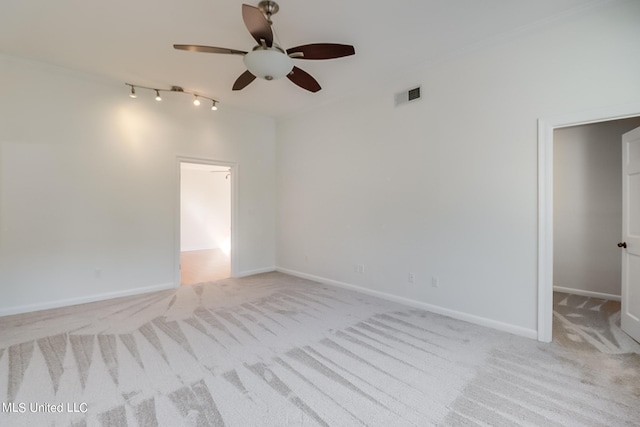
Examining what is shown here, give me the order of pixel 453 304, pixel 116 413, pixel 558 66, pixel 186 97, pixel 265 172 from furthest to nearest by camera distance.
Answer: pixel 265 172, pixel 186 97, pixel 453 304, pixel 558 66, pixel 116 413

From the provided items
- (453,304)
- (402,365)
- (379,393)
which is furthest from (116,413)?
(453,304)

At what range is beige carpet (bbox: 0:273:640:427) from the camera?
1.73 metres

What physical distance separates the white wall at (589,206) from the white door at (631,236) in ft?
4.87

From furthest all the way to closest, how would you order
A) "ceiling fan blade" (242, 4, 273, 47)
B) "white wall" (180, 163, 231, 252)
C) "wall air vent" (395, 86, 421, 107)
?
"white wall" (180, 163, 231, 252) → "wall air vent" (395, 86, 421, 107) → "ceiling fan blade" (242, 4, 273, 47)

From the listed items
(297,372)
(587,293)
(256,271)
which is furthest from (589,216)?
(256,271)

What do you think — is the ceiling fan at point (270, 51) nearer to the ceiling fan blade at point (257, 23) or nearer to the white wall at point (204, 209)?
the ceiling fan blade at point (257, 23)

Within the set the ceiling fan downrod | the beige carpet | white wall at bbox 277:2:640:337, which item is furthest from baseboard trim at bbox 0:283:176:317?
the ceiling fan downrod

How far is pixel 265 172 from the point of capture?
5.63 m

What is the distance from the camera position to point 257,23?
1967 millimetres

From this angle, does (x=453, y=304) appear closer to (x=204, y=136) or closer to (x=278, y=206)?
(x=278, y=206)

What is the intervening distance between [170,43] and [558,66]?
3.80 m

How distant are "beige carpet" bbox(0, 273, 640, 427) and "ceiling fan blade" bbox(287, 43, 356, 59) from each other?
2.54 meters

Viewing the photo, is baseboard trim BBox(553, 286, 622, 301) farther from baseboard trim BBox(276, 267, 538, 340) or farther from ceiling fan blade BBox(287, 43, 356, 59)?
ceiling fan blade BBox(287, 43, 356, 59)

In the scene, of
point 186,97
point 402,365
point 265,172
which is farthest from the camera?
point 265,172
